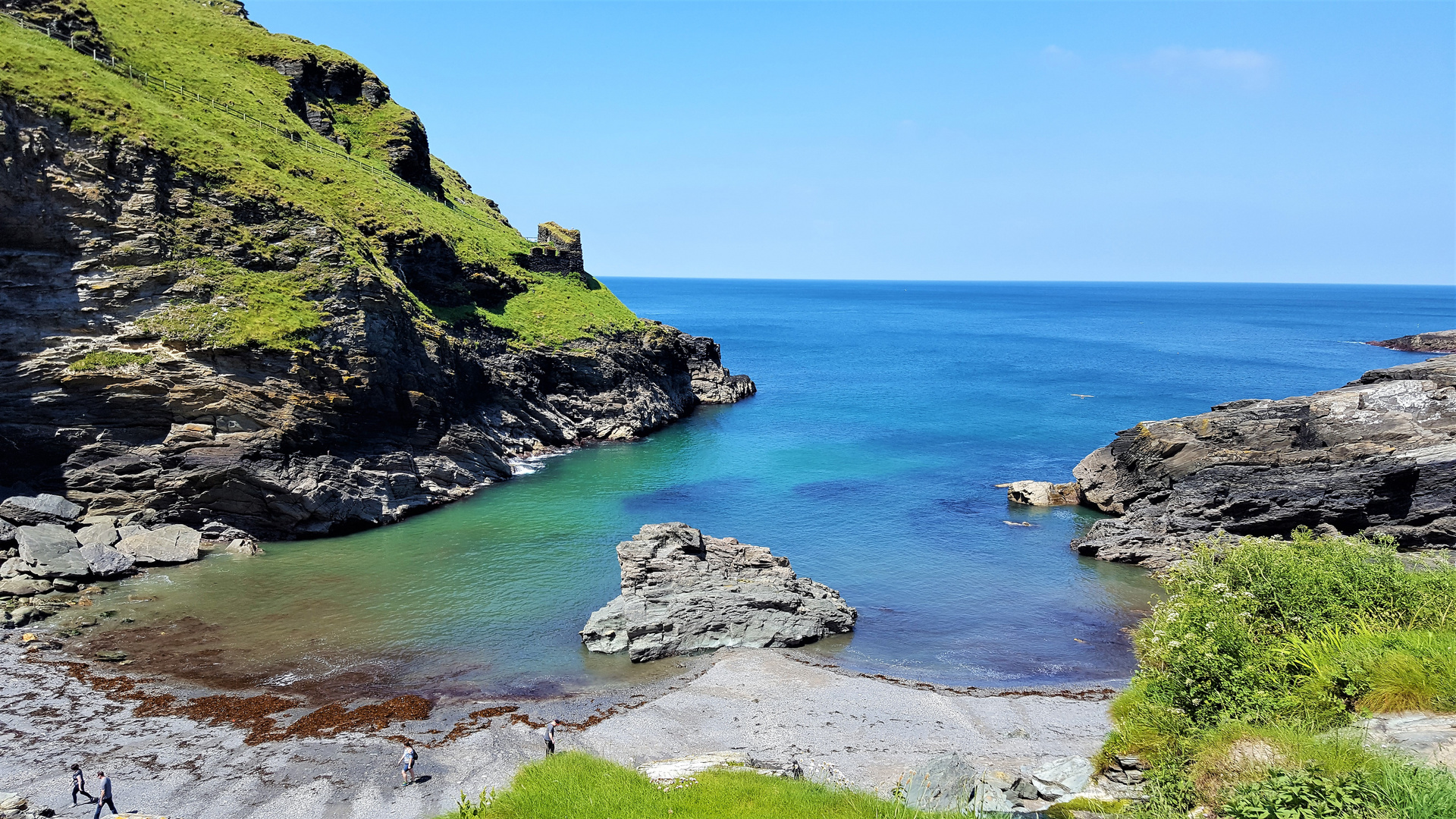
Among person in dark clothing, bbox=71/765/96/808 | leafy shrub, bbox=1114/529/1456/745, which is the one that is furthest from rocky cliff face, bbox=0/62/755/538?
leafy shrub, bbox=1114/529/1456/745

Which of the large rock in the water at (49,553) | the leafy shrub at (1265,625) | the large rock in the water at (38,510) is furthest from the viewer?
the large rock in the water at (38,510)

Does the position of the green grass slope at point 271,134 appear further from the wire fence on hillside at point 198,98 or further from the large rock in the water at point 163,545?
the large rock in the water at point 163,545

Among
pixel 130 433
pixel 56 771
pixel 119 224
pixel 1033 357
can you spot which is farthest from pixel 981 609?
pixel 1033 357

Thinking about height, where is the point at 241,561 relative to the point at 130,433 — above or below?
below

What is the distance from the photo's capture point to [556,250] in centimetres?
9788

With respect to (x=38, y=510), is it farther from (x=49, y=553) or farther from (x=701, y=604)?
(x=701, y=604)

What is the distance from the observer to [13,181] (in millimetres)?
46906

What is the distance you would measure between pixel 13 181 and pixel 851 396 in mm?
90211

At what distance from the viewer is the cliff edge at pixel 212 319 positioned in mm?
47156

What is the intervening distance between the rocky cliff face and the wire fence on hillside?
16481 millimetres

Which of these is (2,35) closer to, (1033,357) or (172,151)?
(172,151)

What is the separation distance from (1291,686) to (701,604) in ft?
83.5

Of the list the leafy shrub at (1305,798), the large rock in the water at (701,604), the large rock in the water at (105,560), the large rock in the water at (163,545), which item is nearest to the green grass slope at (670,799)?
the leafy shrub at (1305,798)

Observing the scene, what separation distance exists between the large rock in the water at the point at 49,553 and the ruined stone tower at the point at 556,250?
59.6 m
